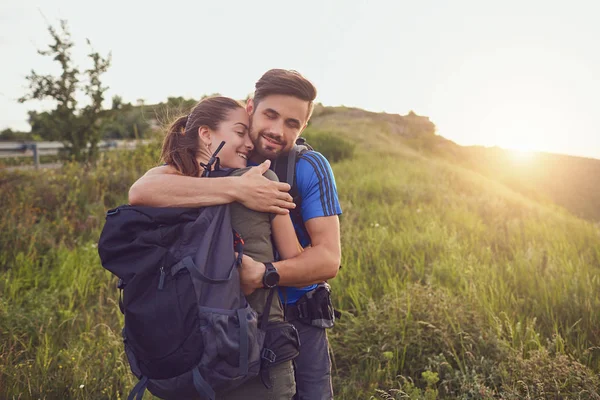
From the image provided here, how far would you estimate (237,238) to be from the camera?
5.62 ft

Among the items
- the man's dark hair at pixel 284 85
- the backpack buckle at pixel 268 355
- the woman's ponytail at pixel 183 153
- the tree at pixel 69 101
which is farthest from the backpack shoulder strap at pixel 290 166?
the tree at pixel 69 101

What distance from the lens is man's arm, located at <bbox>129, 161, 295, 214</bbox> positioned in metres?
1.73

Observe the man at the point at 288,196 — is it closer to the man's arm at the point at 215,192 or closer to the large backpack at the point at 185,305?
the man's arm at the point at 215,192

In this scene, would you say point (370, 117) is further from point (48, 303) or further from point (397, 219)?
point (48, 303)

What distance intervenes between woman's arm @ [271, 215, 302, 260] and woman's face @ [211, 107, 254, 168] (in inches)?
18.0

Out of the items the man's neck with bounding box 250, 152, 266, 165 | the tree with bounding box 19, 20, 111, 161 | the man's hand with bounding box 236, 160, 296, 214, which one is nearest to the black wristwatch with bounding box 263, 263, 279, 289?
the man's hand with bounding box 236, 160, 296, 214

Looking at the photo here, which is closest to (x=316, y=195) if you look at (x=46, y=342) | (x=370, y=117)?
(x=46, y=342)

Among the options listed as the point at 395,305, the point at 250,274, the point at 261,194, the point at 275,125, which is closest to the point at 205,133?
the point at 275,125

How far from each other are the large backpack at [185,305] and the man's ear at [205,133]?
2.02 feet

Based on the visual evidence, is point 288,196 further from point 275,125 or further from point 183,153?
point 183,153

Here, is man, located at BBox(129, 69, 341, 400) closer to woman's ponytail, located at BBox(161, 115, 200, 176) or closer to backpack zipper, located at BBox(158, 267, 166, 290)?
woman's ponytail, located at BBox(161, 115, 200, 176)

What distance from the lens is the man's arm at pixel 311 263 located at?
1.70m

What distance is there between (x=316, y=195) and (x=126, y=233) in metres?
0.89

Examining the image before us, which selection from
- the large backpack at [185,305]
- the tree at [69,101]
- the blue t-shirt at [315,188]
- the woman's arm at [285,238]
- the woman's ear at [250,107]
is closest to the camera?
the large backpack at [185,305]
